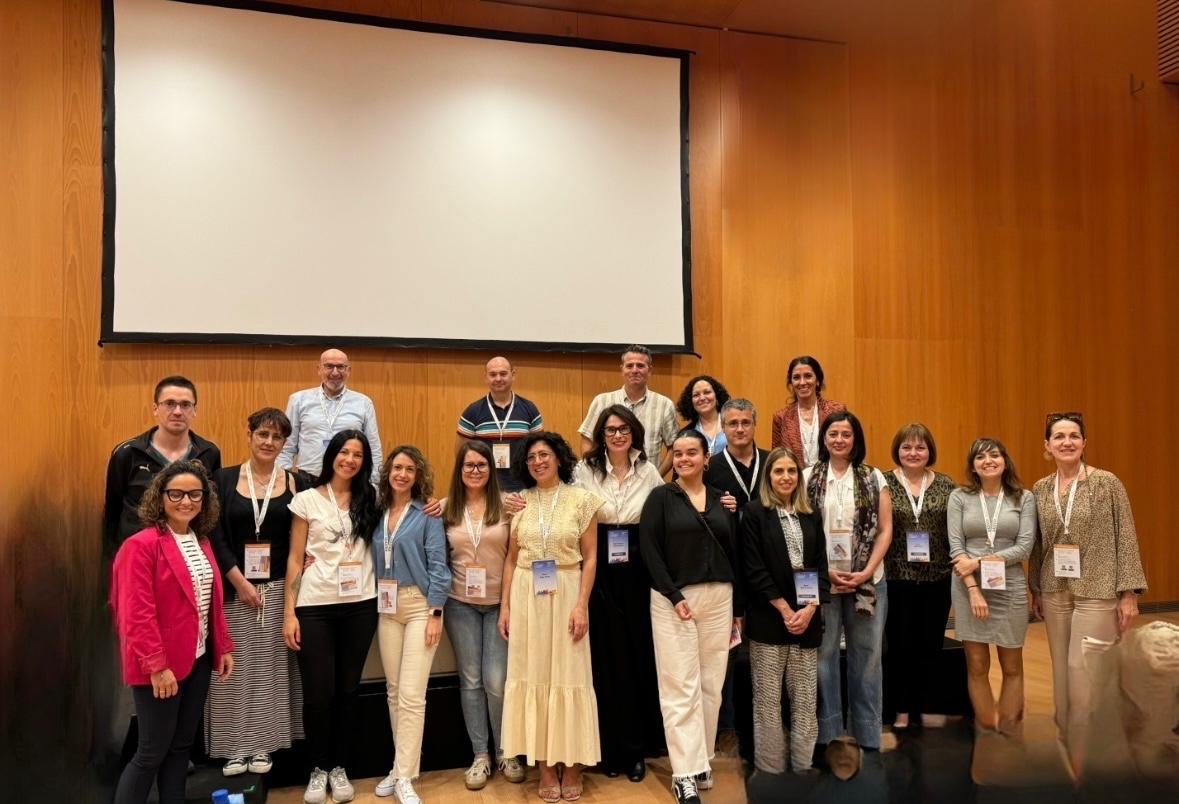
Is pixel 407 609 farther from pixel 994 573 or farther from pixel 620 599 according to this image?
pixel 994 573

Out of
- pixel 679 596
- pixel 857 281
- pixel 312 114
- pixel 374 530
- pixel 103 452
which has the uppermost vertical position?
pixel 312 114

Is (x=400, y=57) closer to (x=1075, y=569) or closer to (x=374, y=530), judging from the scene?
(x=374, y=530)

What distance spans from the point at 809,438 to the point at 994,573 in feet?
3.38

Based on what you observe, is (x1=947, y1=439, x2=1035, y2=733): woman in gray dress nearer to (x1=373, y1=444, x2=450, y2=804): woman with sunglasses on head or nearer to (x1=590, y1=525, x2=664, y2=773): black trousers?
(x1=590, y1=525, x2=664, y2=773): black trousers

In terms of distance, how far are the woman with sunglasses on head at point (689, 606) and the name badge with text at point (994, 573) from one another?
3.58 ft

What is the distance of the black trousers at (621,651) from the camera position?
3352 mm

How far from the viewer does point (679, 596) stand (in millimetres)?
3090

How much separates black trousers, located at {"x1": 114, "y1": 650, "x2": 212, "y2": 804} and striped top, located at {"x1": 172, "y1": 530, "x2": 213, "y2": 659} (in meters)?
0.09

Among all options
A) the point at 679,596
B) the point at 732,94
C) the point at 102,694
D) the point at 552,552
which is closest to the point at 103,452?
the point at 102,694

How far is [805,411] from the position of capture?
399 cm

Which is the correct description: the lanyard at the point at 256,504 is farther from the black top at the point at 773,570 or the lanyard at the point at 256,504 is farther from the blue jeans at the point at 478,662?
the black top at the point at 773,570

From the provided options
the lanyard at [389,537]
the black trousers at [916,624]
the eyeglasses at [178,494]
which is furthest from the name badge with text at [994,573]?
the eyeglasses at [178,494]

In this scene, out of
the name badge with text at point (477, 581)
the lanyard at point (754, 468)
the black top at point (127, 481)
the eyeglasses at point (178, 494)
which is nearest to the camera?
the eyeglasses at point (178, 494)

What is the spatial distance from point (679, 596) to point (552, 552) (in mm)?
543
